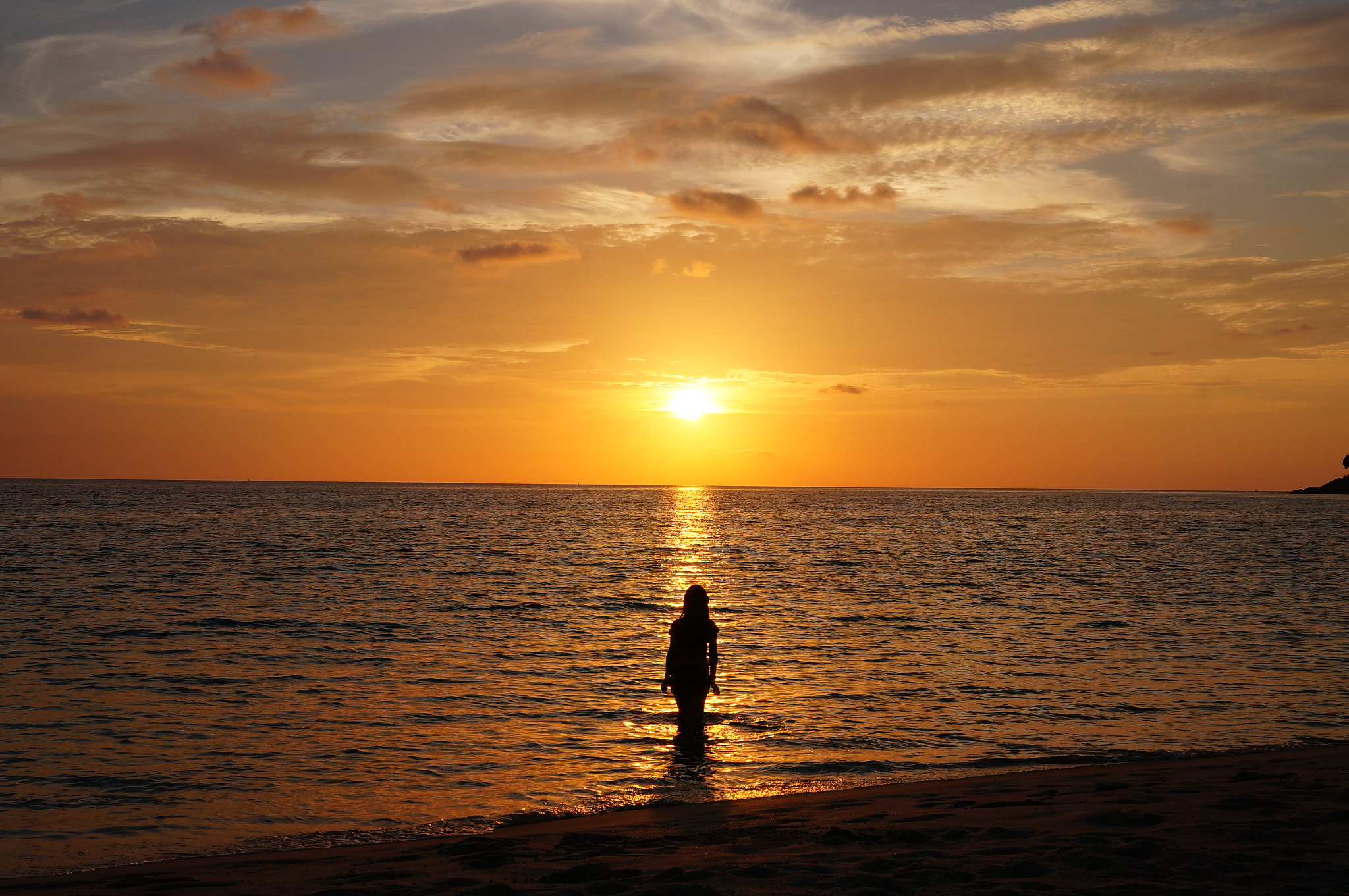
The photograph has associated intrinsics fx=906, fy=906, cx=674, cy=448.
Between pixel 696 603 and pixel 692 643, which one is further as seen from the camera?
pixel 692 643

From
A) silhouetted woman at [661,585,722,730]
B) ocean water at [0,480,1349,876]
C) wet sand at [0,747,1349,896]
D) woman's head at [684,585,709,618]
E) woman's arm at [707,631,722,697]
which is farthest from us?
woman's arm at [707,631,722,697]

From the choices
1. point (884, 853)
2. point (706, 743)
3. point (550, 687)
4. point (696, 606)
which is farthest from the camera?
point (550, 687)

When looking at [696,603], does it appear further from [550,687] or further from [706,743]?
[550,687]

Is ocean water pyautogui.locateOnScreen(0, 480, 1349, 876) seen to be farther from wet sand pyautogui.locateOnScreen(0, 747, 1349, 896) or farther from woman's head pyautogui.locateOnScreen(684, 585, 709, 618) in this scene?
woman's head pyautogui.locateOnScreen(684, 585, 709, 618)

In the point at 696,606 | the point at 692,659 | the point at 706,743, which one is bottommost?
the point at 706,743

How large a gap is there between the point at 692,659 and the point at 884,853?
21.3ft

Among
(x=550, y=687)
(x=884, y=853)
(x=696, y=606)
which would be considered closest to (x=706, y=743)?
(x=696, y=606)

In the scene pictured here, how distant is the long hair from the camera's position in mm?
14250

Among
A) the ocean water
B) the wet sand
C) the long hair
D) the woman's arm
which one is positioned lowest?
the ocean water

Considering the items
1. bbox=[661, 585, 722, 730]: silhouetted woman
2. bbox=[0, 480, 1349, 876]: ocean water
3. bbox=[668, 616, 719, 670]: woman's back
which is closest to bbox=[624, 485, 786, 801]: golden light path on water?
bbox=[0, 480, 1349, 876]: ocean water

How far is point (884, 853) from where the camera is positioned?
26.6 ft

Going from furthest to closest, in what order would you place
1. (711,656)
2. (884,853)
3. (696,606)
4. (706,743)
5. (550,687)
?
(550,687) → (711,656) → (696,606) → (706,743) → (884,853)

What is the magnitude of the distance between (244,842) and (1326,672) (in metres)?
22.3

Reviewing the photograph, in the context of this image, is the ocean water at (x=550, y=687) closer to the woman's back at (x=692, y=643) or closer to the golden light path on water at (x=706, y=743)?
the golden light path on water at (x=706, y=743)
